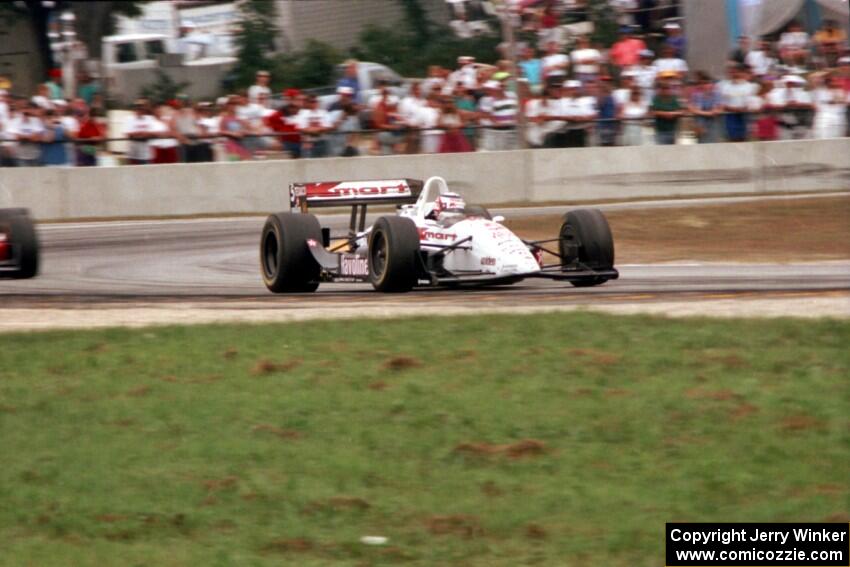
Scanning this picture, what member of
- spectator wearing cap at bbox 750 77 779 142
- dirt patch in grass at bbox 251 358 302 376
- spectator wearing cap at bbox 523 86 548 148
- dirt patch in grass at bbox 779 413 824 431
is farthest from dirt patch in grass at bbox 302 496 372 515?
spectator wearing cap at bbox 750 77 779 142

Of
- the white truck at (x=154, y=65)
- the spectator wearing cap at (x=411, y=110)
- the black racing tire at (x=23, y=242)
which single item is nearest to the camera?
the black racing tire at (x=23, y=242)

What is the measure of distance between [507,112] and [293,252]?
863 cm

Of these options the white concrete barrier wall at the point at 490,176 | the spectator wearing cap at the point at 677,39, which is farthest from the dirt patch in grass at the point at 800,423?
the spectator wearing cap at the point at 677,39

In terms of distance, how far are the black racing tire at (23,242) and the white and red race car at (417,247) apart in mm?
2383

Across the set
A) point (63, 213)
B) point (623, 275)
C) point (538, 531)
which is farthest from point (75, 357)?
point (63, 213)

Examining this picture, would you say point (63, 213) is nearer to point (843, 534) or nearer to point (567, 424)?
point (567, 424)

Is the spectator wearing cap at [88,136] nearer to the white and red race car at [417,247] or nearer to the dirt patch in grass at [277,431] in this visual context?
the white and red race car at [417,247]

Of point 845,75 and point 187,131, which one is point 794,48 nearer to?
point 845,75

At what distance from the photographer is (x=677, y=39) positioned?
23.9 meters

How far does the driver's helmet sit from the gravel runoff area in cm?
114

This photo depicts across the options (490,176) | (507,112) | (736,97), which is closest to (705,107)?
(736,97)

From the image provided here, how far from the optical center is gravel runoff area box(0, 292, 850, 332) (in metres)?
10.5

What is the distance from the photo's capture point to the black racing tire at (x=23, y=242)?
1159 centimetres

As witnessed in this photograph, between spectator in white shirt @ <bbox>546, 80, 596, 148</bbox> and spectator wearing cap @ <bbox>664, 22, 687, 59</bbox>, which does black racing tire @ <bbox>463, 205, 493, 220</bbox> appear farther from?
spectator wearing cap @ <bbox>664, 22, 687, 59</bbox>
